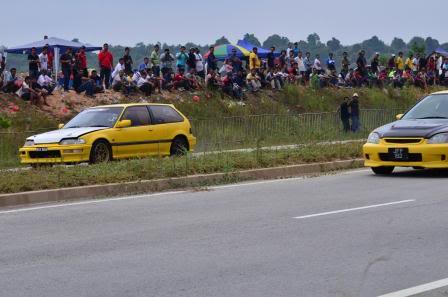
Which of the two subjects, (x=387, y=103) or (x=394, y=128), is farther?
(x=387, y=103)

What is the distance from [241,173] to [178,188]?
1.89 m

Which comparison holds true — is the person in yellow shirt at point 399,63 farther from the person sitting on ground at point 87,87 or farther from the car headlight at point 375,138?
the car headlight at point 375,138

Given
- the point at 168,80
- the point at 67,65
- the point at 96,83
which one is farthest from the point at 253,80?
the point at 67,65

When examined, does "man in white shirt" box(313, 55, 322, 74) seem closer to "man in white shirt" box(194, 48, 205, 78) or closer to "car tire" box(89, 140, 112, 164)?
"man in white shirt" box(194, 48, 205, 78)

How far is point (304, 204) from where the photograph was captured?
1280cm

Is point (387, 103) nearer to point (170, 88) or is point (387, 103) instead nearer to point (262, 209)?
point (170, 88)

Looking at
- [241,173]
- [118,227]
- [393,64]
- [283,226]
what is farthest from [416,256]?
[393,64]

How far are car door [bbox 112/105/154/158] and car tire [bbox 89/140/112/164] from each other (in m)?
0.22

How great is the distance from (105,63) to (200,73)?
4.86 m

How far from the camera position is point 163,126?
2136 centimetres

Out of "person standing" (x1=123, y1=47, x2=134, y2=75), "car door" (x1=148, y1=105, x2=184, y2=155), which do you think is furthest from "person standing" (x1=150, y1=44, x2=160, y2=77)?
"car door" (x1=148, y1=105, x2=184, y2=155)

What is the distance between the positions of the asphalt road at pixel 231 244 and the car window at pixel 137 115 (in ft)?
21.9

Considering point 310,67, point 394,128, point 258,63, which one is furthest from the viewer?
point 310,67

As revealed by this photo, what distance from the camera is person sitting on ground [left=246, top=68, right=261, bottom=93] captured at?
34.6 m
